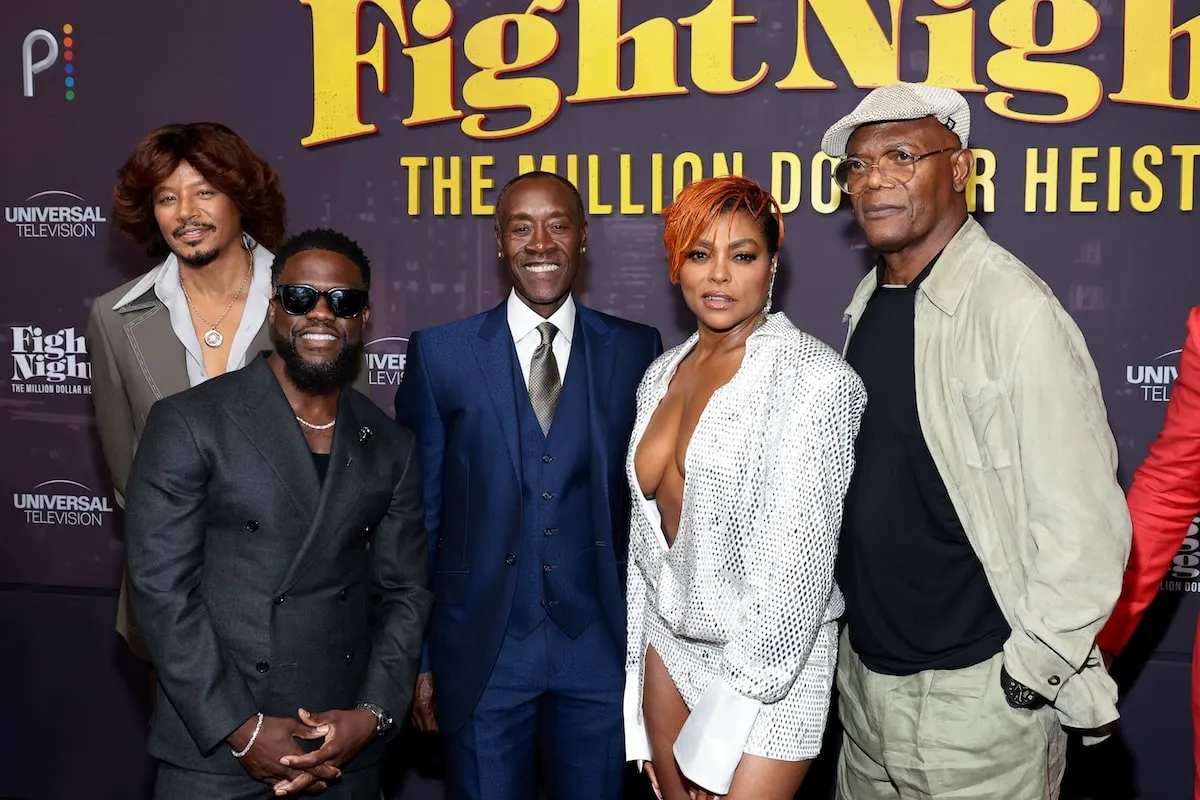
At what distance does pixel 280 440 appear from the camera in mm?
2359

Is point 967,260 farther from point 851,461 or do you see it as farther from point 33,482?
point 33,482

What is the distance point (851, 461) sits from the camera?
213 cm

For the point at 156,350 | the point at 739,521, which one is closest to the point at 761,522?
the point at 739,521

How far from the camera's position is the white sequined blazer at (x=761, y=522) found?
2.07 meters

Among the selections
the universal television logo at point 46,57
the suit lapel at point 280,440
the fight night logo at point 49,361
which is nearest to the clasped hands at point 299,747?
the suit lapel at point 280,440

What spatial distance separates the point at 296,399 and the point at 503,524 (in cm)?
58

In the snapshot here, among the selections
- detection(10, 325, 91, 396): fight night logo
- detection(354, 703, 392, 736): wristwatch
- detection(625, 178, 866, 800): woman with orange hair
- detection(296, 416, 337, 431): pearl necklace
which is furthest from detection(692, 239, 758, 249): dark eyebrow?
detection(10, 325, 91, 396): fight night logo

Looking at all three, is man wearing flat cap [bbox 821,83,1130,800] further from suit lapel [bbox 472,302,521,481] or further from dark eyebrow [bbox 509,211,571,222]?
suit lapel [bbox 472,302,521,481]

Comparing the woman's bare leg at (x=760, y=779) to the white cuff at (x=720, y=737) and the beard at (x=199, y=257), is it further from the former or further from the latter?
the beard at (x=199, y=257)

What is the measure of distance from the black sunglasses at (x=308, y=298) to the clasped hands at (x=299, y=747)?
87 centimetres

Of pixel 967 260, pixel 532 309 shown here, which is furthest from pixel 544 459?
pixel 967 260

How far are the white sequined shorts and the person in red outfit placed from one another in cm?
69

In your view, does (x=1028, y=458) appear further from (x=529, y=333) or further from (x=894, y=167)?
(x=529, y=333)

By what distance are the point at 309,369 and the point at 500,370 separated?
1.68ft
